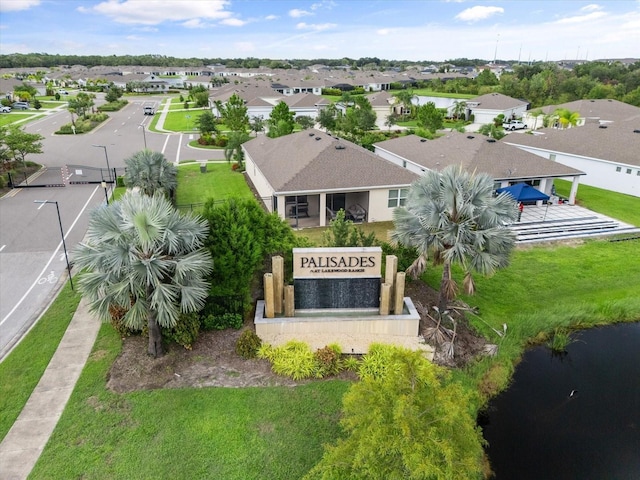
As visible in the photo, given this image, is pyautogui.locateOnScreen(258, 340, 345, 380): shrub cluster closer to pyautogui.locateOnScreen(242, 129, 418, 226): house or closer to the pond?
the pond

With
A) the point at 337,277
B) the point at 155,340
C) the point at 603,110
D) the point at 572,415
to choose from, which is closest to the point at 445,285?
the point at 337,277

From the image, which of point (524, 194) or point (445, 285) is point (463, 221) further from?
point (524, 194)

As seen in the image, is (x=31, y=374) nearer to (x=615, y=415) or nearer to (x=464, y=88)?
(x=615, y=415)

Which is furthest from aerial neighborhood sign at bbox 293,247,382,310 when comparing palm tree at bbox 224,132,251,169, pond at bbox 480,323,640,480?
palm tree at bbox 224,132,251,169

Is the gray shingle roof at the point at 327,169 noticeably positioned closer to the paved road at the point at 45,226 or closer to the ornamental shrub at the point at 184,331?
the paved road at the point at 45,226

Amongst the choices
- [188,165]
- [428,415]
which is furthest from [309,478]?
[188,165]

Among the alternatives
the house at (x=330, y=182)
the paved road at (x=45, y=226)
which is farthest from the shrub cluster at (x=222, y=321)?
the house at (x=330, y=182)
